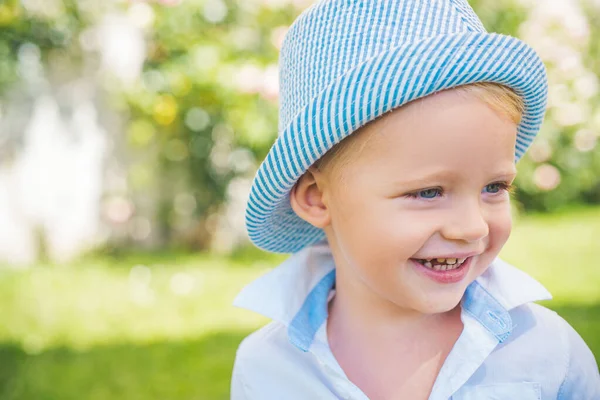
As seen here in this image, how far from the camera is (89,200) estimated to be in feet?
18.5

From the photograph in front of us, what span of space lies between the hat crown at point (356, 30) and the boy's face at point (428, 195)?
0.14m

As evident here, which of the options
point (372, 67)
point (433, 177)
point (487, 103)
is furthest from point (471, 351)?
point (372, 67)

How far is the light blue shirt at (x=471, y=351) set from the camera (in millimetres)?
1563

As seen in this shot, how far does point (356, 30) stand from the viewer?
146cm

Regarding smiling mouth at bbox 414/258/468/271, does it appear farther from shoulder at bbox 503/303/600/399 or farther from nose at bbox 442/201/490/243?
shoulder at bbox 503/303/600/399

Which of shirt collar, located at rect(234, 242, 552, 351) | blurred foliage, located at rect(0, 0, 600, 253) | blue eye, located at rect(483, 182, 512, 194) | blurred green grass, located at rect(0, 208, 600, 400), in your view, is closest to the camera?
blue eye, located at rect(483, 182, 512, 194)

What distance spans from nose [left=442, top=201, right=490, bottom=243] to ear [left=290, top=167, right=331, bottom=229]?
338 millimetres

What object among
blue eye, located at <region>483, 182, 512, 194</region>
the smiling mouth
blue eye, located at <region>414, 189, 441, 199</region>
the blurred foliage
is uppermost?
blue eye, located at <region>414, 189, 441, 199</region>

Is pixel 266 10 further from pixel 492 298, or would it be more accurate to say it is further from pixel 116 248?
pixel 492 298

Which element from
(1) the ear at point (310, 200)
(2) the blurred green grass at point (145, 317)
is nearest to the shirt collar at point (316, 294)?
(1) the ear at point (310, 200)

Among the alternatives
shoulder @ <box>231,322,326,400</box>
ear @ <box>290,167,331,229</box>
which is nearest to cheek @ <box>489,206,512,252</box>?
ear @ <box>290,167,331,229</box>

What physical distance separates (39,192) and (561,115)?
192 inches

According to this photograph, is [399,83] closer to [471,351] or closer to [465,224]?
[465,224]

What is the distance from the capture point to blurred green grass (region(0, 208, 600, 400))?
138 inches
